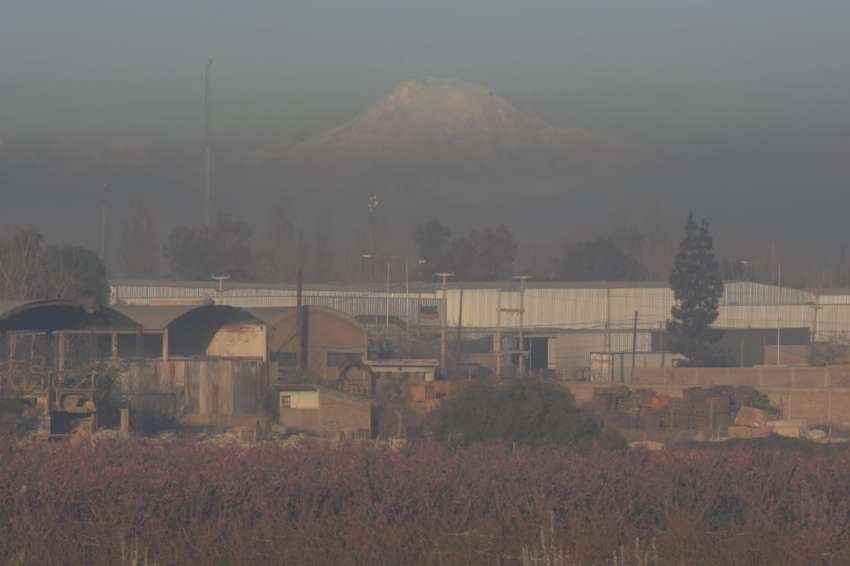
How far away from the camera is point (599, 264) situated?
130m

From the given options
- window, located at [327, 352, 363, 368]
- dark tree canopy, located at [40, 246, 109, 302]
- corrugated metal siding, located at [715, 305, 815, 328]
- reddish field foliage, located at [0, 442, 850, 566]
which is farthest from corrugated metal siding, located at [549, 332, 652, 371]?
reddish field foliage, located at [0, 442, 850, 566]

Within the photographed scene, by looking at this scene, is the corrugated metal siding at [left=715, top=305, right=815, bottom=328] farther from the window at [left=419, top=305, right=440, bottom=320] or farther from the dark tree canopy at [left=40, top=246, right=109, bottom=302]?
the dark tree canopy at [left=40, top=246, right=109, bottom=302]

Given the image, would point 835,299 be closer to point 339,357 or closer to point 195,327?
point 339,357

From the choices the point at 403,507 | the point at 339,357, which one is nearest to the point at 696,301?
the point at 339,357

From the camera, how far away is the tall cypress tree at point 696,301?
71125mm

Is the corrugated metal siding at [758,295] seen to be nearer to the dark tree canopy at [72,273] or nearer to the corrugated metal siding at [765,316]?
the corrugated metal siding at [765,316]

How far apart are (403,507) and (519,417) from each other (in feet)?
45.3

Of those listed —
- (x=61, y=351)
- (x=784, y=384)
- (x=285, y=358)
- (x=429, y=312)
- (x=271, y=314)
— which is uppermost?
(x=271, y=314)

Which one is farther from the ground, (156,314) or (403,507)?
(403,507)

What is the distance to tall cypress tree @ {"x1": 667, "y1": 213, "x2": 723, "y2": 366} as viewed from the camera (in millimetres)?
71125

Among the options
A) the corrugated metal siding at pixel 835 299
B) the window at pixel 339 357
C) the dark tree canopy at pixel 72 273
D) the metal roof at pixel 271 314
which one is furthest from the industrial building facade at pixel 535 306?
the window at pixel 339 357

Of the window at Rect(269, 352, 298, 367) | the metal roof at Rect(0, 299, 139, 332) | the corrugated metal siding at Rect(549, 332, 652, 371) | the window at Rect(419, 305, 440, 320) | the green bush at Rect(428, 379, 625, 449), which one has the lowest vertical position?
the corrugated metal siding at Rect(549, 332, 652, 371)

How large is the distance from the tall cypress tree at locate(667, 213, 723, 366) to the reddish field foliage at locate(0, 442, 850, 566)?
56.9 meters

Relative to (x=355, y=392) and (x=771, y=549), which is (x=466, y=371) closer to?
(x=355, y=392)
